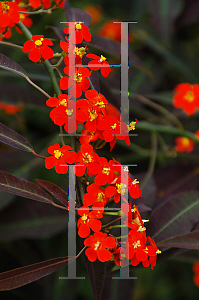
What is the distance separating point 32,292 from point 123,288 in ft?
1.15

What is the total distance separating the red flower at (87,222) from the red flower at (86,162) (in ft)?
0.23

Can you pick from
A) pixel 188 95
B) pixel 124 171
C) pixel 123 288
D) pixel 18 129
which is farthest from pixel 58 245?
pixel 188 95

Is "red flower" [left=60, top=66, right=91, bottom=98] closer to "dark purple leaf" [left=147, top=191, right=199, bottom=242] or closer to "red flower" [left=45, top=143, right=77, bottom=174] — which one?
"red flower" [left=45, top=143, right=77, bottom=174]

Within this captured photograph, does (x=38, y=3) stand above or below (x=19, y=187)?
above

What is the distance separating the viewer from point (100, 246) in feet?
1.67

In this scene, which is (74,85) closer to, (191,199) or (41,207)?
(191,199)

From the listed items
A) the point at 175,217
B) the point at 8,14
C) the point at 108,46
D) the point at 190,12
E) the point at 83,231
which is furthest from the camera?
the point at 190,12

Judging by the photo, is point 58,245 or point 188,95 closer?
point 58,245

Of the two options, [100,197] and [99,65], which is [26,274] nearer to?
[100,197]

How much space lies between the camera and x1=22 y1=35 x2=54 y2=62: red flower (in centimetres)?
59

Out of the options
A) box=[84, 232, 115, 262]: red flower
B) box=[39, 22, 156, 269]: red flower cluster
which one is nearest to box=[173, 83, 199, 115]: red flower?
box=[39, 22, 156, 269]: red flower cluster

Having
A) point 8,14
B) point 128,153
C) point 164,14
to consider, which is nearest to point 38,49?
point 8,14

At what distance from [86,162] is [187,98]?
1.00 metres

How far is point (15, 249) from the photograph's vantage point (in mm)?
1063
